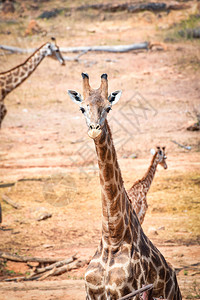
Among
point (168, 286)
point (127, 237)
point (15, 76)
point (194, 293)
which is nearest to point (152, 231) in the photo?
point (194, 293)

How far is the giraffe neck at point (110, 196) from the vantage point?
Answer: 395 centimetres

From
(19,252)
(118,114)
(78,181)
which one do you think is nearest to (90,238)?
(19,252)

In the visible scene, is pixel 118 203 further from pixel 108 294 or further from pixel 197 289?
pixel 197 289

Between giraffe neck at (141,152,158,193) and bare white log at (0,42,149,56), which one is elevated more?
bare white log at (0,42,149,56)

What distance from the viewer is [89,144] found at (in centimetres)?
1273

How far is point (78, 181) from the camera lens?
1057 centimetres

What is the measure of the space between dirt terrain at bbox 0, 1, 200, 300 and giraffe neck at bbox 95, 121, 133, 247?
1.76 m

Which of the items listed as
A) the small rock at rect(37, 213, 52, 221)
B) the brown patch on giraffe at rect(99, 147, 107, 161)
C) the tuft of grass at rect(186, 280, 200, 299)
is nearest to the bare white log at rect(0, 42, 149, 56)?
the small rock at rect(37, 213, 52, 221)

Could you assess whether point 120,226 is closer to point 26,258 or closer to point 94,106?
point 94,106

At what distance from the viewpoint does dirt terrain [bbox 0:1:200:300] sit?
7.74m

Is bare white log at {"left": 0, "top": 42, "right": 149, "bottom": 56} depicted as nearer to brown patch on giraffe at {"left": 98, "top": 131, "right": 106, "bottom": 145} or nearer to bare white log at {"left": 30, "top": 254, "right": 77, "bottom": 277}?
bare white log at {"left": 30, "top": 254, "right": 77, "bottom": 277}

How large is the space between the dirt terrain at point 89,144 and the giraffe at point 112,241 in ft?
5.07

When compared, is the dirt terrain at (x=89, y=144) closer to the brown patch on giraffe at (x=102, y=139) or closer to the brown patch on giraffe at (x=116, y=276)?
the brown patch on giraffe at (x=116, y=276)

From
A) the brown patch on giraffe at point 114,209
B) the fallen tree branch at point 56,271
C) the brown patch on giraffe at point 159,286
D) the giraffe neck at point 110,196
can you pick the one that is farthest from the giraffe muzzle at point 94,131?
the fallen tree branch at point 56,271
